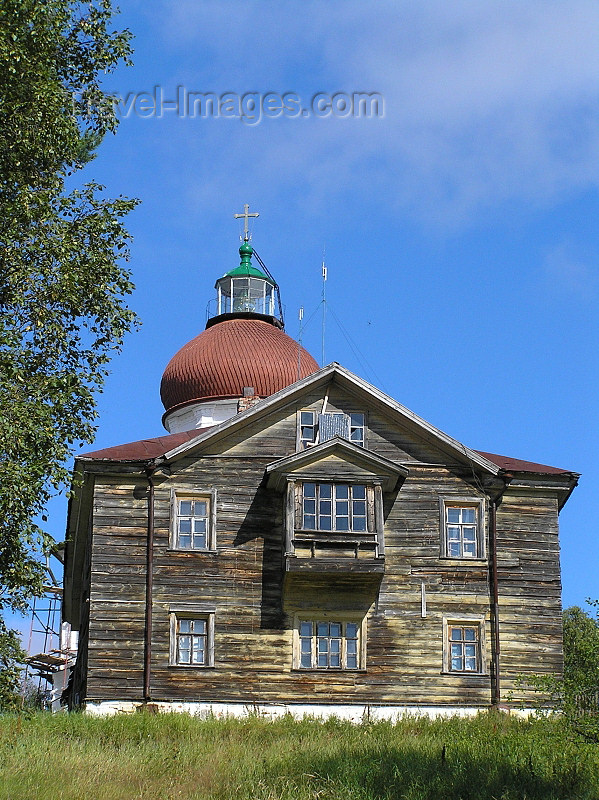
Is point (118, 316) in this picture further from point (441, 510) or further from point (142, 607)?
point (441, 510)

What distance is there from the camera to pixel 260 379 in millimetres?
42125

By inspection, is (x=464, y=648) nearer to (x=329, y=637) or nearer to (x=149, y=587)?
(x=329, y=637)

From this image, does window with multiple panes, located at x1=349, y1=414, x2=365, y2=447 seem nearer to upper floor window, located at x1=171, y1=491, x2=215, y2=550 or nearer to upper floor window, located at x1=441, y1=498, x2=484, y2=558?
upper floor window, located at x1=441, y1=498, x2=484, y2=558

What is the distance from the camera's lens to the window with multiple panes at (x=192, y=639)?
29.3 m

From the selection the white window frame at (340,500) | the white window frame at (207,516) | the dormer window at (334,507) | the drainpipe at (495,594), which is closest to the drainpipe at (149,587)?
the white window frame at (207,516)

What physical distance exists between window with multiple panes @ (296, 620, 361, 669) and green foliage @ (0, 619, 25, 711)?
9931 millimetres

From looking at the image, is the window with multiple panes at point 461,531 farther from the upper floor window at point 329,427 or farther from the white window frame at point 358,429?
the upper floor window at point 329,427

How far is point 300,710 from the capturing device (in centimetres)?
2923

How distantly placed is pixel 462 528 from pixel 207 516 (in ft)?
20.6

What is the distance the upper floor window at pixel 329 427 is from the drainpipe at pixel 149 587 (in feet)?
12.5

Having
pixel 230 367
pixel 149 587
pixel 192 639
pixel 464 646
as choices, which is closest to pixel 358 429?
pixel 464 646

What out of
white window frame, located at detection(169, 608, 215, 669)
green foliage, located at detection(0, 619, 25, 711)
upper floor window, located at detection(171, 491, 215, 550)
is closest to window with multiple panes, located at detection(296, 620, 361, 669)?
white window frame, located at detection(169, 608, 215, 669)

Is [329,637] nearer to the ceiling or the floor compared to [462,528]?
nearer to the floor

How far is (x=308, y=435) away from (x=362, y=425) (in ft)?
4.54
